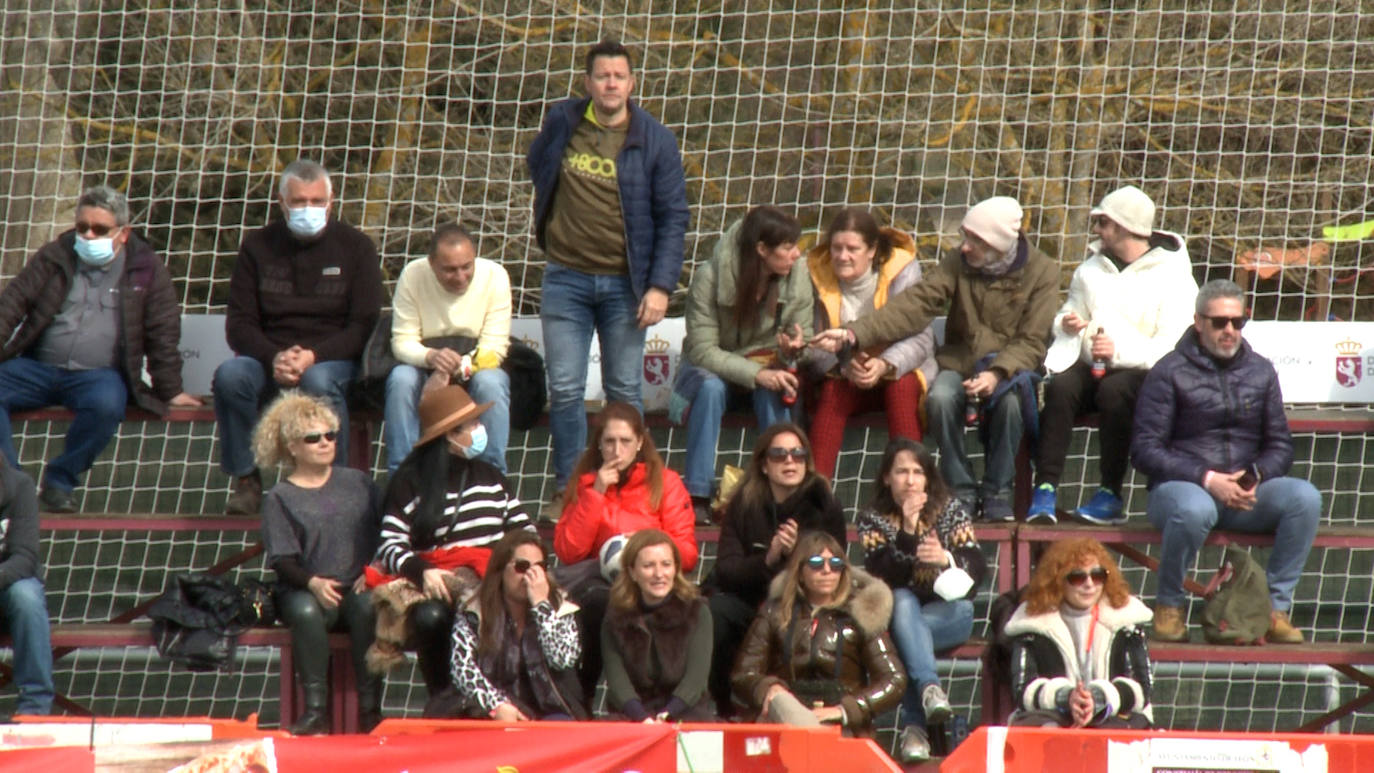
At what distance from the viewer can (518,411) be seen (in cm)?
800

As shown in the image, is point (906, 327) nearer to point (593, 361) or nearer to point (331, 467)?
point (593, 361)

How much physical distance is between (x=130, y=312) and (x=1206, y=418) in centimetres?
420

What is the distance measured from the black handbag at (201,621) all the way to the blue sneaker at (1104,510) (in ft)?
10.4

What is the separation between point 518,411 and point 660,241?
35.0 inches

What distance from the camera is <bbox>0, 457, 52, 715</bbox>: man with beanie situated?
7.18m

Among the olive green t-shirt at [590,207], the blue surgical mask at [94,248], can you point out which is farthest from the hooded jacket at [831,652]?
the blue surgical mask at [94,248]

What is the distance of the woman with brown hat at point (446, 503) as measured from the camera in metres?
7.09

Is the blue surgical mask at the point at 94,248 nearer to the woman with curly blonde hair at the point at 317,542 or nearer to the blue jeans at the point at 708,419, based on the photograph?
the woman with curly blonde hair at the point at 317,542

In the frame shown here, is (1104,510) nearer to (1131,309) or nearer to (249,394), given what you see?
(1131,309)

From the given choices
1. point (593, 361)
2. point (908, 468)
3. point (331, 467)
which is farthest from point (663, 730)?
point (593, 361)

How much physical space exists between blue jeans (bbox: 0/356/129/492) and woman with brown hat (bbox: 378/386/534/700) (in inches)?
57.7

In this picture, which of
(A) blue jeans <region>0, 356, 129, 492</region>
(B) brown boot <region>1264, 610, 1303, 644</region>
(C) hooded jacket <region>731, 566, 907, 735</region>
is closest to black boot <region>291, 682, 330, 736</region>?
(C) hooded jacket <region>731, 566, 907, 735</region>

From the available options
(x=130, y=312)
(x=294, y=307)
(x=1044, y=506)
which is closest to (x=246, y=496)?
(x=294, y=307)

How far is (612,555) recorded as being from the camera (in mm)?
7031
